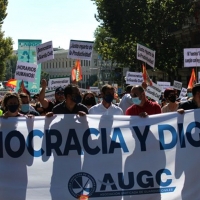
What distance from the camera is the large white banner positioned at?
258 inches

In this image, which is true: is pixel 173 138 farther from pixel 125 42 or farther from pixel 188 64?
pixel 125 42

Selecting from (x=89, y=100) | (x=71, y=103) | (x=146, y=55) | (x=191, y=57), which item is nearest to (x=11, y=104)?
(x=71, y=103)

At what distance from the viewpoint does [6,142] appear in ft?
21.8

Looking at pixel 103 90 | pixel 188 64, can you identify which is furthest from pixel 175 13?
pixel 103 90

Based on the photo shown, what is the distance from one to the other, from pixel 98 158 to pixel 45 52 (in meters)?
6.24

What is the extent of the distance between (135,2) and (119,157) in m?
33.7

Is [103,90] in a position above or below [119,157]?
above

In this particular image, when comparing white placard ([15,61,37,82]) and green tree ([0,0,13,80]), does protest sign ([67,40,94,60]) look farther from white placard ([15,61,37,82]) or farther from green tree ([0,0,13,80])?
green tree ([0,0,13,80])

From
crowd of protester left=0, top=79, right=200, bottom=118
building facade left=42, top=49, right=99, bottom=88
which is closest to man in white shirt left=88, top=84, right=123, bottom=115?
crowd of protester left=0, top=79, right=200, bottom=118

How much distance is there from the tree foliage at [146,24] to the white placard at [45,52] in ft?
89.8

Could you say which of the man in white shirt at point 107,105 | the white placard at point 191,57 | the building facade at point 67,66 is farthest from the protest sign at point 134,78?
the building facade at point 67,66

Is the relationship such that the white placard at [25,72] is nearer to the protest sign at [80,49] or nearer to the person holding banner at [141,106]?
the protest sign at [80,49]

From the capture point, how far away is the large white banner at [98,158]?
6.55 meters

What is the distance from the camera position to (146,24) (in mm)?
40344
